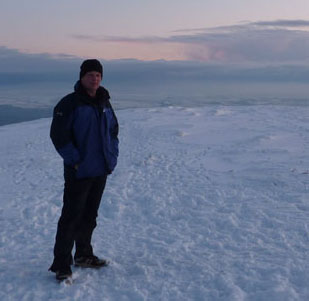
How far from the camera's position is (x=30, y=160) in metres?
12.3

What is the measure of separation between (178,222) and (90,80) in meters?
3.38

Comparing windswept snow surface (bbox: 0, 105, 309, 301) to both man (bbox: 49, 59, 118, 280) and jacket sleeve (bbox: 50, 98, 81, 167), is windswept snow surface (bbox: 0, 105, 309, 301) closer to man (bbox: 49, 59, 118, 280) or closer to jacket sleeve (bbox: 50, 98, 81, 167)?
man (bbox: 49, 59, 118, 280)

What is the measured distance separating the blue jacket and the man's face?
6 cm

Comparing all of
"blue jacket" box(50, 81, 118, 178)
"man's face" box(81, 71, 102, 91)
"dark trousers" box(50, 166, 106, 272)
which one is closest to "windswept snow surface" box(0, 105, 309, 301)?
"dark trousers" box(50, 166, 106, 272)

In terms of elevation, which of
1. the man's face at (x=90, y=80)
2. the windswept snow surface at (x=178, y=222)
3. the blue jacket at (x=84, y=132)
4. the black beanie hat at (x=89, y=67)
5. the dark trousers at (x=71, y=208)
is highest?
the black beanie hat at (x=89, y=67)

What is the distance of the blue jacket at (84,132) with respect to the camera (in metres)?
3.99

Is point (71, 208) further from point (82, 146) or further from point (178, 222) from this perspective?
point (178, 222)

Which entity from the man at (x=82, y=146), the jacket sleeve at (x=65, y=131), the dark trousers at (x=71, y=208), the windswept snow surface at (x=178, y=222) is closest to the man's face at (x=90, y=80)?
the man at (x=82, y=146)

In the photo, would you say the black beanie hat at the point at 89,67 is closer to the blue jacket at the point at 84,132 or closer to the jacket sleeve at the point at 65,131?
the blue jacket at the point at 84,132

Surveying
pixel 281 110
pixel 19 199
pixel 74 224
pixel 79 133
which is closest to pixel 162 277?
pixel 74 224

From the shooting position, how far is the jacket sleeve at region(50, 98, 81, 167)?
3969 millimetres

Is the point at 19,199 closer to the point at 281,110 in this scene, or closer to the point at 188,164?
the point at 188,164

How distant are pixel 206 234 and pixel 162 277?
1642 millimetres

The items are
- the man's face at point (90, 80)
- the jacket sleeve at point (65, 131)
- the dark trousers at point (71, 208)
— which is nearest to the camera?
the jacket sleeve at point (65, 131)
